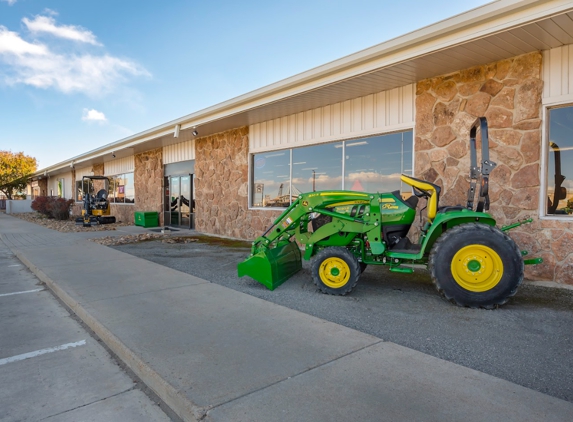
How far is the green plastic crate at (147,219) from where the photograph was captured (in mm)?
16469

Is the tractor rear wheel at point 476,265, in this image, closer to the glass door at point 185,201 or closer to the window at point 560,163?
→ the window at point 560,163

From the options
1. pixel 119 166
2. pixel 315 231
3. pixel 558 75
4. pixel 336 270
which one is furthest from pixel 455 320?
pixel 119 166

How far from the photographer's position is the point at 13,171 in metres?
37.8

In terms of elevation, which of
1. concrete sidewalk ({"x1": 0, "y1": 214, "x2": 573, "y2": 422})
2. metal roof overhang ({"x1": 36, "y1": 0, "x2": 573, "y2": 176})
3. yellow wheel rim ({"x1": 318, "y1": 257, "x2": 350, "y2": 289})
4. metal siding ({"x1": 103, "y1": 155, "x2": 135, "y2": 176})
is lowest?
concrete sidewalk ({"x1": 0, "y1": 214, "x2": 573, "y2": 422})

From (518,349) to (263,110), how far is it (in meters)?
7.81

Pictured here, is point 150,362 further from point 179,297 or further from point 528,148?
point 528,148

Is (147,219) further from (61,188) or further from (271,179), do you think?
(61,188)

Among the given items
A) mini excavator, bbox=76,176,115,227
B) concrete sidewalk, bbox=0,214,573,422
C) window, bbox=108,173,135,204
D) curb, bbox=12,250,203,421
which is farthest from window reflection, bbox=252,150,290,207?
window, bbox=108,173,135,204

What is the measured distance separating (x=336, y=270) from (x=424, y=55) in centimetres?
367

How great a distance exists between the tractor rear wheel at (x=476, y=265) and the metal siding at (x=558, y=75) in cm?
281

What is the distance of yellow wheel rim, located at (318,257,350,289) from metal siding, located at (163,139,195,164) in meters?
10.4

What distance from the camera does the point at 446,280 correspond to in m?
4.62

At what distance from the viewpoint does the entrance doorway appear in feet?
50.2

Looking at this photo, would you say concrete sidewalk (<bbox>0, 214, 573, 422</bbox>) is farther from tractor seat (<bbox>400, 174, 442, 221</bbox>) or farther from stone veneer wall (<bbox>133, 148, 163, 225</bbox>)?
stone veneer wall (<bbox>133, 148, 163, 225</bbox>)
